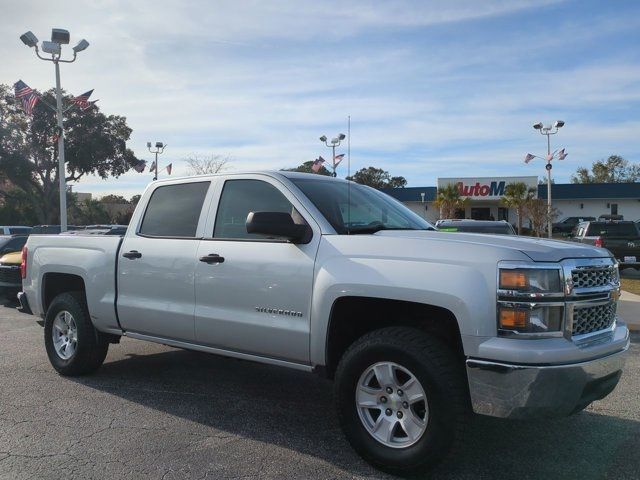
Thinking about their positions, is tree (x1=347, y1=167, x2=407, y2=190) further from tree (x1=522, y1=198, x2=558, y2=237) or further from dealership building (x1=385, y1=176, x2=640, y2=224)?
tree (x1=522, y1=198, x2=558, y2=237)

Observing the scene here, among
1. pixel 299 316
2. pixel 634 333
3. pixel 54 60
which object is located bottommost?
pixel 634 333

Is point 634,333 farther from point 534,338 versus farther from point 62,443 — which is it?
point 62,443

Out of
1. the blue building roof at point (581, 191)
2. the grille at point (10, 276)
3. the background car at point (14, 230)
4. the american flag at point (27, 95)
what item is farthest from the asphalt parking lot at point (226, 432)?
the blue building roof at point (581, 191)

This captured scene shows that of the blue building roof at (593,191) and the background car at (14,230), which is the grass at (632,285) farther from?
the blue building roof at (593,191)

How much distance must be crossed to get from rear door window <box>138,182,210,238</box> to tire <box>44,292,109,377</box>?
1189 mm

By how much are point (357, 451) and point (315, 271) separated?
123 cm

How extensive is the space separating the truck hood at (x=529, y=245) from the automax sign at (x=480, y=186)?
42183 millimetres

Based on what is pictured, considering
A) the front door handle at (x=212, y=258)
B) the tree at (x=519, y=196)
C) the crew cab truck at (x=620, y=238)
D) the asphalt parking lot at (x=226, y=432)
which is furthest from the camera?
the tree at (x=519, y=196)

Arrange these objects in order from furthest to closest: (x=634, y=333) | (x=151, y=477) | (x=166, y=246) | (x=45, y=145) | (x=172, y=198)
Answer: (x=45, y=145), (x=634, y=333), (x=172, y=198), (x=166, y=246), (x=151, y=477)

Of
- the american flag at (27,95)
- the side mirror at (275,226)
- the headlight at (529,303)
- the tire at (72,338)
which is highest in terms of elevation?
the american flag at (27,95)

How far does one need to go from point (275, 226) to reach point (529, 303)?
1732 mm

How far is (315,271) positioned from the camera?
4086 millimetres

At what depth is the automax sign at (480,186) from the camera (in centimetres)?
4519

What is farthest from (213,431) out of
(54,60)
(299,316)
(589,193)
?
(589,193)
